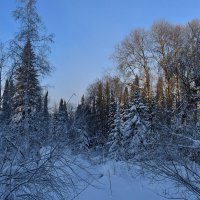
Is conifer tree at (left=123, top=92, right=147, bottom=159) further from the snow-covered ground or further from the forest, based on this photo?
the snow-covered ground

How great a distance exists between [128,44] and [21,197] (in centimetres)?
3328

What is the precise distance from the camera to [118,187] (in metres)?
12.9

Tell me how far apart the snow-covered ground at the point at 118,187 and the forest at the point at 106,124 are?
53cm

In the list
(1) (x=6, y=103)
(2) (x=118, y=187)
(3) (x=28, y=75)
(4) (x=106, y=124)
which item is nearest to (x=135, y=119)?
(3) (x=28, y=75)

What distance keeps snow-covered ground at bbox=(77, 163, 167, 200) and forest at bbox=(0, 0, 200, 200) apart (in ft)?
1.74

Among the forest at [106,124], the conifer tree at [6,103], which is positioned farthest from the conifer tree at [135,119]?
the conifer tree at [6,103]

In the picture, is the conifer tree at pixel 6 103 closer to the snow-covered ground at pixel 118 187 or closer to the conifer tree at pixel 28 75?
the snow-covered ground at pixel 118 187

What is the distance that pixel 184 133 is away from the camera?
533cm

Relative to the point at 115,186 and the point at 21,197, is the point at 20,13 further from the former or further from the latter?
the point at 21,197

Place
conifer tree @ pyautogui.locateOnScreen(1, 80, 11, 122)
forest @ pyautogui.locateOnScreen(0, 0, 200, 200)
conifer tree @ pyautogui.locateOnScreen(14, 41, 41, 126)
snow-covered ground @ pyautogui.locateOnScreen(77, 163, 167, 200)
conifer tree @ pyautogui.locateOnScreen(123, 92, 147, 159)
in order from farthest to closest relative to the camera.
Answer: conifer tree @ pyautogui.locateOnScreen(123, 92, 147, 159), conifer tree @ pyautogui.locateOnScreen(14, 41, 41, 126), snow-covered ground @ pyautogui.locateOnScreen(77, 163, 167, 200), conifer tree @ pyautogui.locateOnScreen(1, 80, 11, 122), forest @ pyautogui.locateOnScreen(0, 0, 200, 200)

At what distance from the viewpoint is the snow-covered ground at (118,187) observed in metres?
11.2

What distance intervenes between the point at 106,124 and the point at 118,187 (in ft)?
132

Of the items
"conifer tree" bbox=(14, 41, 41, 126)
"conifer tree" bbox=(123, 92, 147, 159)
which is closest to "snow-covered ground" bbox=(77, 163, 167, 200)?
"conifer tree" bbox=(14, 41, 41, 126)

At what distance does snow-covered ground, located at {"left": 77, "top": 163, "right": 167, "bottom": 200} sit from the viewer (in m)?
11.2
